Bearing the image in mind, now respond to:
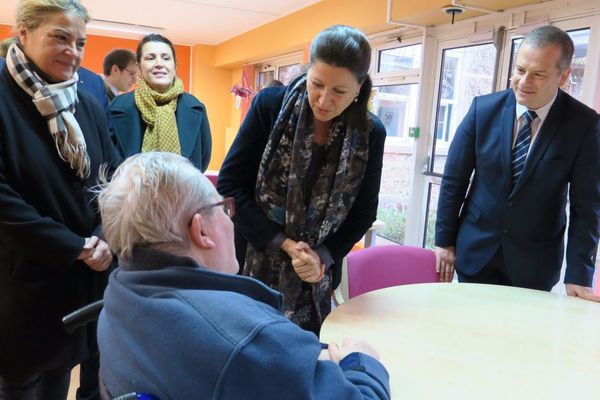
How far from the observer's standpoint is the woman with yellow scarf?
2.30 meters

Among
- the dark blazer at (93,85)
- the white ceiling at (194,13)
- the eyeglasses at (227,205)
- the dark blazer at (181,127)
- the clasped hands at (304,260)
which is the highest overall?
the white ceiling at (194,13)

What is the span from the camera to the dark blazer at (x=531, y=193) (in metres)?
1.75

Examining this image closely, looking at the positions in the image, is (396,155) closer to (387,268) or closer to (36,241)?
(387,268)

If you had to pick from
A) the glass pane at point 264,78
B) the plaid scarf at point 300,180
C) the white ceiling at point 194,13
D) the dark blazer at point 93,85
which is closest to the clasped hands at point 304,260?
the plaid scarf at point 300,180

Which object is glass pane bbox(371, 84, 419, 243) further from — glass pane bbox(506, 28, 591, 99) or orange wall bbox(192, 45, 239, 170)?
orange wall bbox(192, 45, 239, 170)

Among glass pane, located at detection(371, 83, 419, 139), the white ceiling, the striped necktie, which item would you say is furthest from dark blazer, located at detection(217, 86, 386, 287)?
the white ceiling

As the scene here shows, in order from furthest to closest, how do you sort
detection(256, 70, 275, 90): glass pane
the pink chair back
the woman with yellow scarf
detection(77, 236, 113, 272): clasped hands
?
1. detection(256, 70, 275, 90): glass pane
2. the woman with yellow scarf
3. the pink chair back
4. detection(77, 236, 113, 272): clasped hands

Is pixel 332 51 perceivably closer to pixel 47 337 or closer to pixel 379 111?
pixel 47 337

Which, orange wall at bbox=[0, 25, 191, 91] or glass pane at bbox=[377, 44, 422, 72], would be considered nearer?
glass pane at bbox=[377, 44, 422, 72]

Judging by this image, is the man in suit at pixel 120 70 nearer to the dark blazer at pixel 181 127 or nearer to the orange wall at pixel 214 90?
the dark blazer at pixel 181 127

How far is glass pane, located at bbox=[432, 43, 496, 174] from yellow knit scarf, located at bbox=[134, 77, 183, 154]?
2.09 meters

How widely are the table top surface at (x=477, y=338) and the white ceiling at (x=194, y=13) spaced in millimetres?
3812

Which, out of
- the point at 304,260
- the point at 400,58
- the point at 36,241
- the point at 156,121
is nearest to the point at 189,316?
the point at 304,260

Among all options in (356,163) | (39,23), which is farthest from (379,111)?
(39,23)
